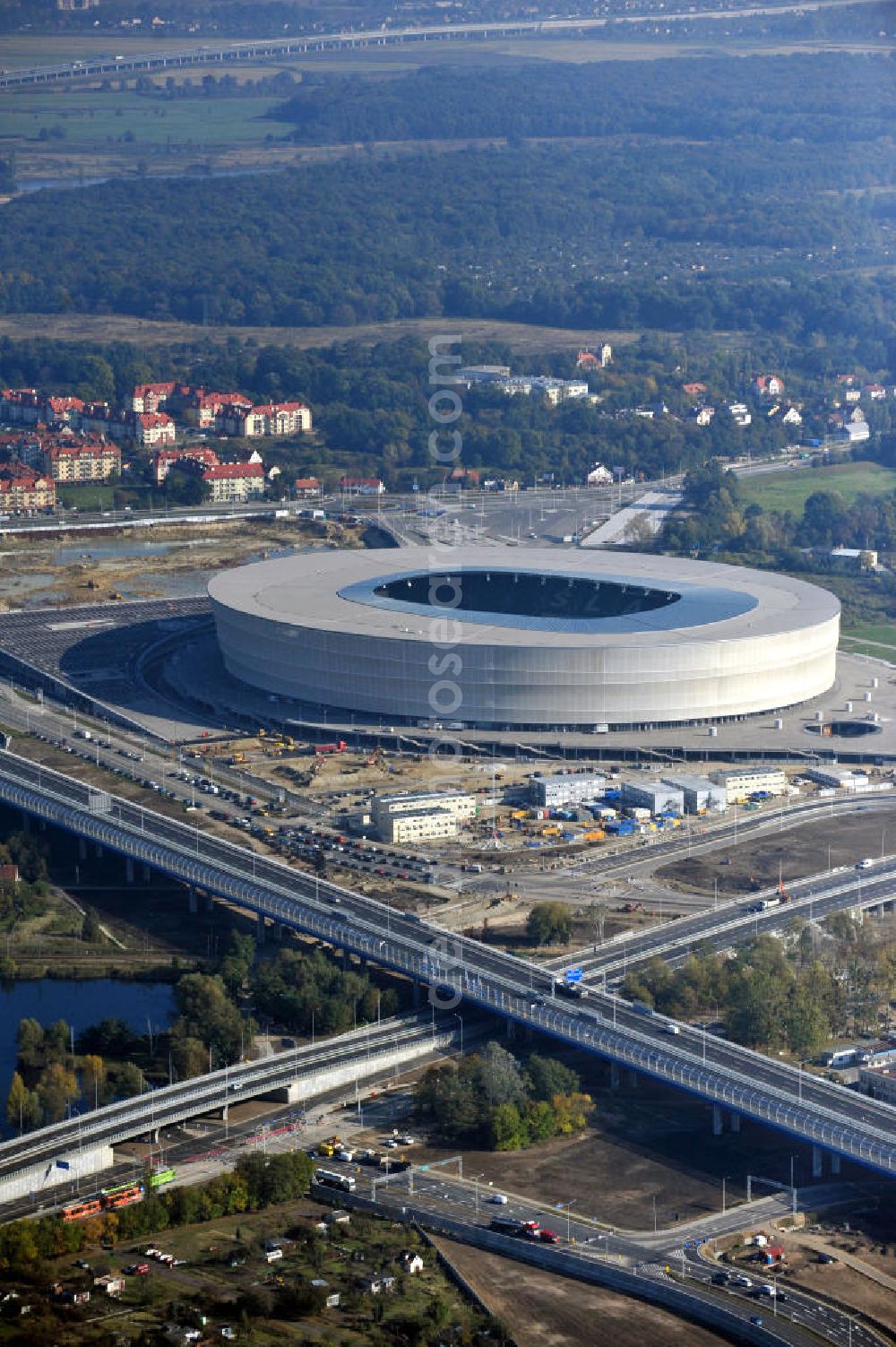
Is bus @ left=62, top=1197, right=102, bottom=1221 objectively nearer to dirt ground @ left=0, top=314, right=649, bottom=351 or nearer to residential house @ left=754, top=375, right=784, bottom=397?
residential house @ left=754, top=375, right=784, bottom=397

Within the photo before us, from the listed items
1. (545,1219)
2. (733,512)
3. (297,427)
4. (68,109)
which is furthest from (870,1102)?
(68,109)

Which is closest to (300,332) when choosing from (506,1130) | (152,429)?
(152,429)

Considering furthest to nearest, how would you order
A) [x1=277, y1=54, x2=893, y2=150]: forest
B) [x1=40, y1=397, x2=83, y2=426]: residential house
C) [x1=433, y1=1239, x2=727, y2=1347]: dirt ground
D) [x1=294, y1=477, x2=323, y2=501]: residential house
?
[x1=277, y1=54, x2=893, y2=150]: forest, [x1=40, y1=397, x2=83, y2=426]: residential house, [x1=294, y1=477, x2=323, y2=501]: residential house, [x1=433, y1=1239, x2=727, y2=1347]: dirt ground

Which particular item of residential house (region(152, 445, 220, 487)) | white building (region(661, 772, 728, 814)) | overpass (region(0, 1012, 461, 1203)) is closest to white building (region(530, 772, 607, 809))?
white building (region(661, 772, 728, 814))

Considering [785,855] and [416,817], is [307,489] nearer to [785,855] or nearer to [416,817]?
[416,817]

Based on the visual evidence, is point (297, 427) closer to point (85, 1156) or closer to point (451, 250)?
point (451, 250)
